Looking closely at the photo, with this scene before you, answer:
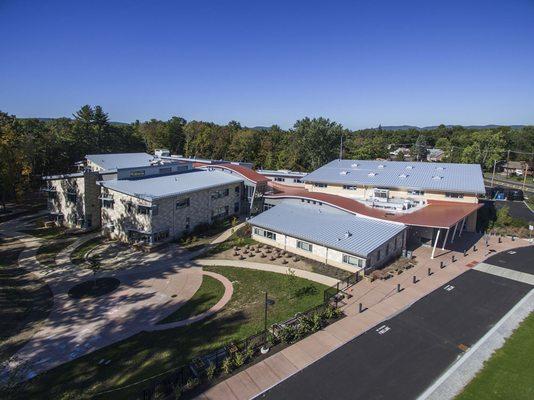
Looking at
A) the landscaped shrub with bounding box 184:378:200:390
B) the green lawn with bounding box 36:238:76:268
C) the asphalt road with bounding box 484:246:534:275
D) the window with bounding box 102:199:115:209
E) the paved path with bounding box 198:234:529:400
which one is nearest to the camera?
the landscaped shrub with bounding box 184:378:200:390

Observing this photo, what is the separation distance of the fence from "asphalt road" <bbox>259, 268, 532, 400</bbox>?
4.67m

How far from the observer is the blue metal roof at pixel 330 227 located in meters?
35.3

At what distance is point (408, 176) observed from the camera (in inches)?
2077

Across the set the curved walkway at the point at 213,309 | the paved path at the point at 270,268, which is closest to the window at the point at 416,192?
the paved path at the point at 270,268

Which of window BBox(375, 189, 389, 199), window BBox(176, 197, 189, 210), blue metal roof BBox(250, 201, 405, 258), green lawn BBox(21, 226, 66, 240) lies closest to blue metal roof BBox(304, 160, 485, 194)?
window BBox(375, 189, 389, 199)

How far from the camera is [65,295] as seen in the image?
2989cm

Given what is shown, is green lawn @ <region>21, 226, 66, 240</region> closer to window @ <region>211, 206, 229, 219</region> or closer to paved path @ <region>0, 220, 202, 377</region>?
paved path @ <region>0, 220, 202, 377</region>

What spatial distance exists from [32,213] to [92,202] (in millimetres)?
17246

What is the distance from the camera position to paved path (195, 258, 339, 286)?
32969 mm

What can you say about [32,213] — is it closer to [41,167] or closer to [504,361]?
[41,167]

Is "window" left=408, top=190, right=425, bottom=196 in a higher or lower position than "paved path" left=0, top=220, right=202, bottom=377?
higher

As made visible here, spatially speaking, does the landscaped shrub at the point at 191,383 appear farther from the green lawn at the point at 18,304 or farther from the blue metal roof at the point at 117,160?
the blue metal roof at the point at 117,160

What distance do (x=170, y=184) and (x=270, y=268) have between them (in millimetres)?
21039

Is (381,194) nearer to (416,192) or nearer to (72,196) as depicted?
(416,192)
